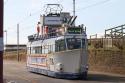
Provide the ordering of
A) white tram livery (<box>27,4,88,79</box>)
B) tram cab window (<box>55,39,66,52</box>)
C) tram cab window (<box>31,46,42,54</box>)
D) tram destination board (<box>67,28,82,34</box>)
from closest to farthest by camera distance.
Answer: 1. white tram livery (<box>27,4,88,79</box>)
2. tram destination board (<box>67,28,82,34</box>)
3. tram cab window (<box>55,39,66,52</box>)
4. tram cab window (<box>31,46,42,54</box>)

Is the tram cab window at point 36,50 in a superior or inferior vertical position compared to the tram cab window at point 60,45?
inferior

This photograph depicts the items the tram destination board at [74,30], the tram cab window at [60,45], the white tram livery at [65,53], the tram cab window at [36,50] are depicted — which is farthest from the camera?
the tram cab window at [36,50]

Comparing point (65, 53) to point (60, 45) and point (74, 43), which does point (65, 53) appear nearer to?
point (60, 45)

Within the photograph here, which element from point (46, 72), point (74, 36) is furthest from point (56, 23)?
point (74, 36)

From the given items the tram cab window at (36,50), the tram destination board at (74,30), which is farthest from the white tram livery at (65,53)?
the tram cab window at (36,50)

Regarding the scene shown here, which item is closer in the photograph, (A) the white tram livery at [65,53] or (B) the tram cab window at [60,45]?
(A) the white tram livery at [65,53]

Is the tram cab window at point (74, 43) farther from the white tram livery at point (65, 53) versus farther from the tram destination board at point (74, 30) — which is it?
the tram destination board at point (74, 30)

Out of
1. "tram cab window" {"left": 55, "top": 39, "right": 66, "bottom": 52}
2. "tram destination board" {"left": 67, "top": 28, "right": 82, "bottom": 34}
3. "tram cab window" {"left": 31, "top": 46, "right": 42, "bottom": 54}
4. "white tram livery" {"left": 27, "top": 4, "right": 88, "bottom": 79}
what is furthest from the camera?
"tram cab window" {"left": 31, "top": 46, "right": 42, "bottom": 54}

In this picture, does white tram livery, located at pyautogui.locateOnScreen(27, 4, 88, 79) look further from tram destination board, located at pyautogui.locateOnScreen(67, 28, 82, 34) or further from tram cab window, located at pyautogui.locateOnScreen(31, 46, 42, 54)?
tram cab window, located at pyautogui.locateOnScreen(31, 46, 42, 54)

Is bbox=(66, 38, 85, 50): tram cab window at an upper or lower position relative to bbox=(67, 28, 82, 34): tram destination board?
lower

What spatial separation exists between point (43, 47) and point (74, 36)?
521 cm

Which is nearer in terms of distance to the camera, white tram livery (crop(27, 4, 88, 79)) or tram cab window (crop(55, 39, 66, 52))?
white tram livery (crop(27, 4, 88, 79))

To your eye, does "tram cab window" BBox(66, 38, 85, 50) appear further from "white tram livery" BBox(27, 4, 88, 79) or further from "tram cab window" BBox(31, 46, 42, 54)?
"tram cab window" BBox(31, 46, 42, 54)

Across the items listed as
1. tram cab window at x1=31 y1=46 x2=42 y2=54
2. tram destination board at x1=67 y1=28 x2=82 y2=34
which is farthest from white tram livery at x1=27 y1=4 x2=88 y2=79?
tram cab window at x1=31 y1=46 x2=42 y2=54
